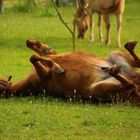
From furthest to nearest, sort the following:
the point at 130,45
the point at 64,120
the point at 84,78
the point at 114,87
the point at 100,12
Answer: the point at 100,12
the point at 130,45
the point at 84,78
the point at 114,87
the point at 64,120

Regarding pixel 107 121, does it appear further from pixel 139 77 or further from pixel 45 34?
pixel 45 34

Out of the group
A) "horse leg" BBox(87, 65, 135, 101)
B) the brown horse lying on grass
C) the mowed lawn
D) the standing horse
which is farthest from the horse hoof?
the standing horse

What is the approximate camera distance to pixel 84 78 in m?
9.16

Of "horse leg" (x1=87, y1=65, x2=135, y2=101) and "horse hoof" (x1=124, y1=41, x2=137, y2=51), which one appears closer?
Result: "horse leg" (x1=87, y1=65, x2=135, y2=101)

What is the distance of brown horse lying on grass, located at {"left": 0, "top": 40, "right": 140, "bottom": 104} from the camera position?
8.80 metres

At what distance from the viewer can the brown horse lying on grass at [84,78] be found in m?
8.80

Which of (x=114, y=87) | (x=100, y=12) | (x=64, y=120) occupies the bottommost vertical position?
(x=100, y=12)

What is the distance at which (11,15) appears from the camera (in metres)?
32.8

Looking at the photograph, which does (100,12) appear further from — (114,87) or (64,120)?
(64,120)

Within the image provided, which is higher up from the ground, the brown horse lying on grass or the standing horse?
the brown horse lying on grass

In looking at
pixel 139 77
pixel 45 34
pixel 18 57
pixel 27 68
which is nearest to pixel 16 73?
pixel 27 68

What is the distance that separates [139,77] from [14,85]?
5.97 feet

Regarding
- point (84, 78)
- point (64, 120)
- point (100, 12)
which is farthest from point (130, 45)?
point (100, 12)

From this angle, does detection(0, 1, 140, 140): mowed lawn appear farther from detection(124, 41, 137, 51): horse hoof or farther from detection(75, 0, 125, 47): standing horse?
A: detection(75, 0, 125, 47): standing horse
